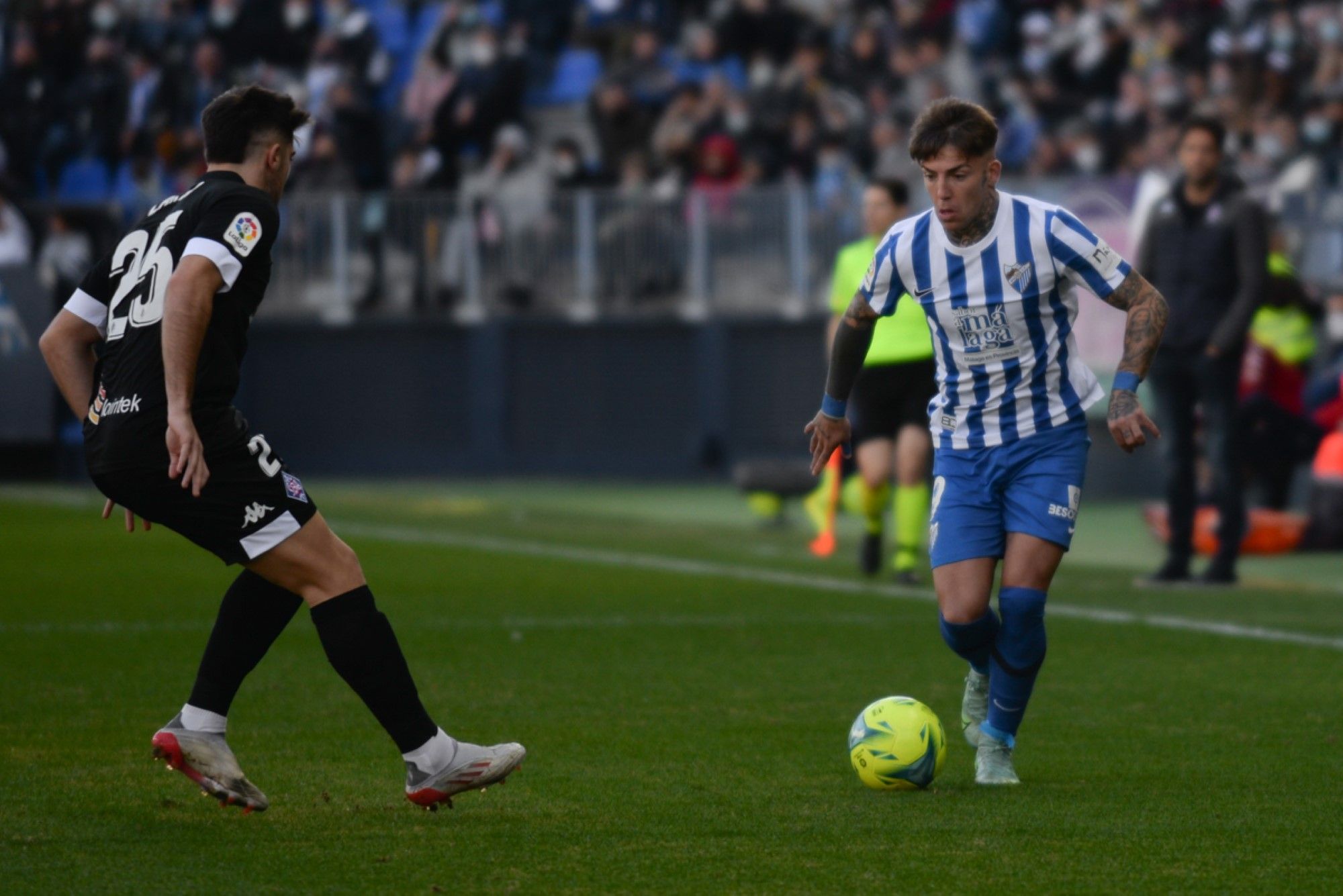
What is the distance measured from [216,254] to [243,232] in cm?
9

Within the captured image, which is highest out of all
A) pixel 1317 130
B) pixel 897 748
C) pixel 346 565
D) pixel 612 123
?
pixel 612 123

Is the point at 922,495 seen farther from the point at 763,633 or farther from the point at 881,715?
the point at 881,715

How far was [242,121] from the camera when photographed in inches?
208

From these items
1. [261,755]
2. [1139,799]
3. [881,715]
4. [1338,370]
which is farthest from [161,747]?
[1338,370]

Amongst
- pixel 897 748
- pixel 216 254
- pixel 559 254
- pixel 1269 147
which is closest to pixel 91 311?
pixel 216 254

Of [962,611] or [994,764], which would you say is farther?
[962,611]

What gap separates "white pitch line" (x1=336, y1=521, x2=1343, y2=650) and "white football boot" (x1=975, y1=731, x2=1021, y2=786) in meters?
3.32

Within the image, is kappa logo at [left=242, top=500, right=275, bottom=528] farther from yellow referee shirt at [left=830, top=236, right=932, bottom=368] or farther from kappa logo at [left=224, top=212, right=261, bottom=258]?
yellow referee shirt at [left=830, top=236, right=932, bottom=368]

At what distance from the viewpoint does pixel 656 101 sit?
69.4ft

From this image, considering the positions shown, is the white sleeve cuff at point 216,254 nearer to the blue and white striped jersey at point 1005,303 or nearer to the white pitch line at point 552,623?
the blue and white striped jersey at point 1005,303

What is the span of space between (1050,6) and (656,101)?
15.4 ft

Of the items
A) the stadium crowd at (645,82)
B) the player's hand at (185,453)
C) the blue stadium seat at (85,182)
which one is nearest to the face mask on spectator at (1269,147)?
the stadium crowd at (645,82)

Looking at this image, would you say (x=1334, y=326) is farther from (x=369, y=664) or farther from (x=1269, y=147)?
(x=369, y=664)

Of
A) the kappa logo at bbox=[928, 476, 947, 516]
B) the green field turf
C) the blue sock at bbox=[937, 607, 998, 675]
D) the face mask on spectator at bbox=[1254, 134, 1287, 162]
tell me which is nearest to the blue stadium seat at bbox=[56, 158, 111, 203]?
the green field turf
